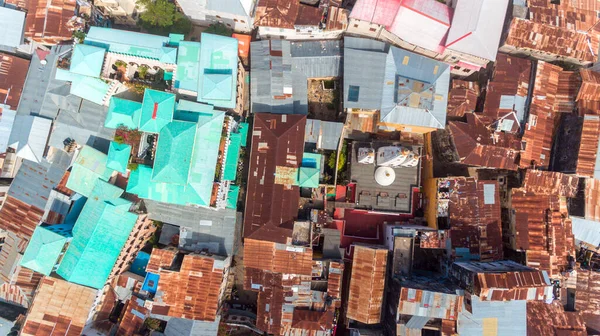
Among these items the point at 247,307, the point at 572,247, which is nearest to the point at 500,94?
the point at 572,247

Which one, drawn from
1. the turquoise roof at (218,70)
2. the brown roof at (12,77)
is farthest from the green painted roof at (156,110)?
the brown roof at (12,77)

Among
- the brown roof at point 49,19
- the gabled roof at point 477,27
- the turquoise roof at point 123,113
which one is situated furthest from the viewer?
the brown roof at point 49,19

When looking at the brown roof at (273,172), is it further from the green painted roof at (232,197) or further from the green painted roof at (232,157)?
the green painted roof at (232,197)

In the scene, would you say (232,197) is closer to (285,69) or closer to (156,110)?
(156,110)

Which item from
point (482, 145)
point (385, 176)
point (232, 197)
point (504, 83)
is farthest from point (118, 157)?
point (504, 83)

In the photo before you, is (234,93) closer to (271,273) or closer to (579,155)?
(271,273)

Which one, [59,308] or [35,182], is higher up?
[35,182]

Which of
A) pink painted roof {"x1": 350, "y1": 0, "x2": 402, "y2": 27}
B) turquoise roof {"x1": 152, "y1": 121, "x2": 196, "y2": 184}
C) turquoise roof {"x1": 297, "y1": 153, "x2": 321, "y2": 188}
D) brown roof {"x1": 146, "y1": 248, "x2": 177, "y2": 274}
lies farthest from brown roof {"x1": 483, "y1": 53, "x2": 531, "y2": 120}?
brown roof {"x1": 146, "y1": 248, "x2": 177, "y2": 274}
